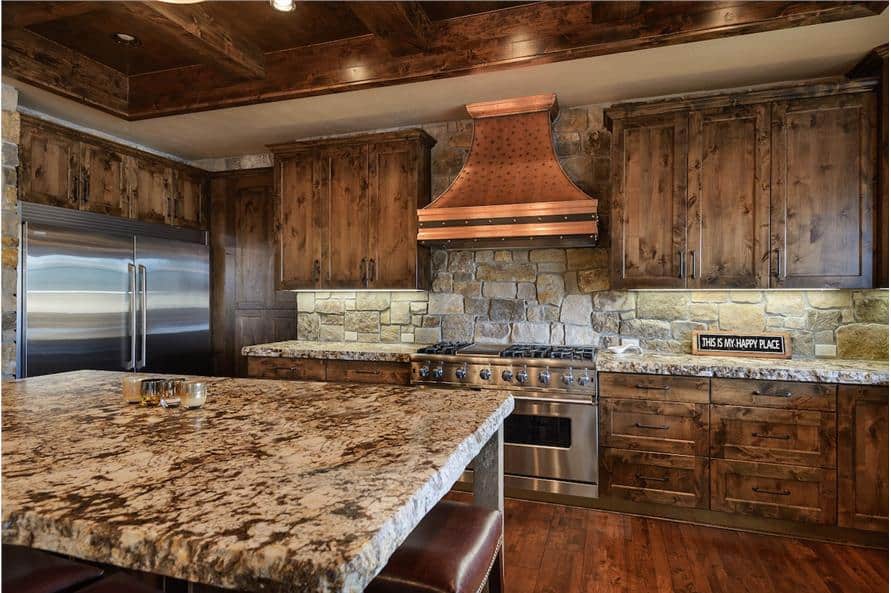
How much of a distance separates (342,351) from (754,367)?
98.1 inches

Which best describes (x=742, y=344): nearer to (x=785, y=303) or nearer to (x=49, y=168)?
(x=785, y=303)

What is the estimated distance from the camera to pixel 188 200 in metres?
4.50

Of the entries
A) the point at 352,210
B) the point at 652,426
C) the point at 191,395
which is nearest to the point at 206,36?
the point at 352,210

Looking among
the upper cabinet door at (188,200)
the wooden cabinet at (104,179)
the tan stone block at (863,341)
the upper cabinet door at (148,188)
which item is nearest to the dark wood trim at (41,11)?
the wooden cabinet at (104,179)

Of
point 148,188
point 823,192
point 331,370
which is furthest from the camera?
point 148,188

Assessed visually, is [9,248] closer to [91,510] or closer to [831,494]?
[91,510]

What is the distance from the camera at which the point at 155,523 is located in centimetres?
71

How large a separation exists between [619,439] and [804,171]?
6.08 ft

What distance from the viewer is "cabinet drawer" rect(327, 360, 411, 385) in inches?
131

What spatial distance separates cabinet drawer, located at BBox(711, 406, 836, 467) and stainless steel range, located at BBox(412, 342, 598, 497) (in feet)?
2.21

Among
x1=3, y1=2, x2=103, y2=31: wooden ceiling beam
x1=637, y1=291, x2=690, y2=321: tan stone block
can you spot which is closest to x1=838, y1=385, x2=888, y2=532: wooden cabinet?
x1=637, y1=291, x2=690, y2=321: tan stone block

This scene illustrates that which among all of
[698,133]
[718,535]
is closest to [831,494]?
[718,535]

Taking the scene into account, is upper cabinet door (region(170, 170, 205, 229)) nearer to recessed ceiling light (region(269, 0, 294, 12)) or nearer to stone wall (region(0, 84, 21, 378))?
stone wall (region(0, 84, 21, 378))

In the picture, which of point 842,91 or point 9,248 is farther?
point 9,248
